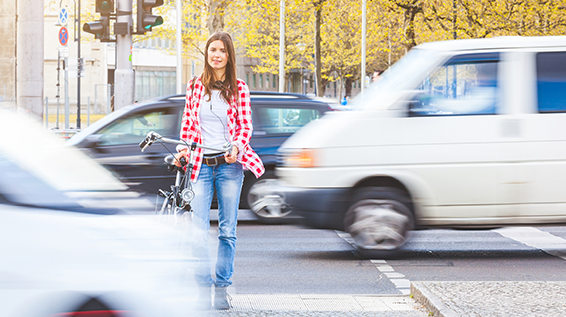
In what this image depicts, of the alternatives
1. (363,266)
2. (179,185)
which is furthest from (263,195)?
(179,185)

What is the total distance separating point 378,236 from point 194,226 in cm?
269

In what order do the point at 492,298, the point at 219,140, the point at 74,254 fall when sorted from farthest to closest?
the point at 492,298
the point at 219,140
the point at 74,254

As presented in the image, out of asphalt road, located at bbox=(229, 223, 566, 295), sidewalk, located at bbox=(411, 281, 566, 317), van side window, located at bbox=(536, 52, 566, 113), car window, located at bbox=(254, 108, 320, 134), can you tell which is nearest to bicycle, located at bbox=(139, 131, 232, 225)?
asphalt road, located at bbox=(229, 223, 566, 295)

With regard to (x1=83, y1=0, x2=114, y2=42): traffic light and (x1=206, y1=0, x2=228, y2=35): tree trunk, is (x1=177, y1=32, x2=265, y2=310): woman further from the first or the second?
(x1=206, y1=0, x2=228, y2=35): tree trunk

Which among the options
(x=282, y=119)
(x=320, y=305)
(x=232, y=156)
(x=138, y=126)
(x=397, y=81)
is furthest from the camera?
(x=282, y=119)

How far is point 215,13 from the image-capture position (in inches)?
1051

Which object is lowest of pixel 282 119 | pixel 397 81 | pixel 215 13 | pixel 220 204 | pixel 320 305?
pixel 320 305

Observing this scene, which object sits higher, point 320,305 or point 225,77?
point 225,77

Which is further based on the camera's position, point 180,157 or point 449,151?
point 449,151

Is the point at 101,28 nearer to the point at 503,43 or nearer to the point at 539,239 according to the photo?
the point at 503,43

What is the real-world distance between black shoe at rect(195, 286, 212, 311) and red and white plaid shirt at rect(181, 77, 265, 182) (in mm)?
716

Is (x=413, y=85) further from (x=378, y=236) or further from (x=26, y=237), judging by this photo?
(x=26, y=237)

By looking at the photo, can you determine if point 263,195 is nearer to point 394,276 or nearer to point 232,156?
point 394,276

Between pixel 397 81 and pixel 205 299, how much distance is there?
11.3 ft
